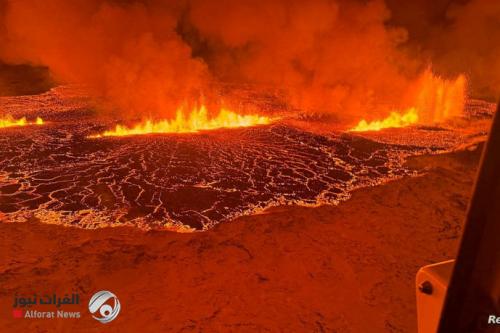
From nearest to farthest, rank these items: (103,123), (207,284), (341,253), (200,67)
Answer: (207,284) → (341,253) → (103,123) → (200,67)

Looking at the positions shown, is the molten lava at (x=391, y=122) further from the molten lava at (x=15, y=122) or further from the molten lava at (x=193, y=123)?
the molten lava at (x=15, y=122)

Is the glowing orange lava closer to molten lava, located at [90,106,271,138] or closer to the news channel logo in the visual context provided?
molten lava, located at [90,106,271,138]

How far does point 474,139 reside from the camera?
10.9 metres

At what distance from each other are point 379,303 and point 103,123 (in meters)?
12.0

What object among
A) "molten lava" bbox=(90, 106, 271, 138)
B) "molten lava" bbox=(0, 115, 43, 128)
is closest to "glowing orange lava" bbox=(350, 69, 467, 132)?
"molten lava" bbox=(90, 106, 271, 138)

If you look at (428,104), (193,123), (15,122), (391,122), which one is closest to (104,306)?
(193,123)

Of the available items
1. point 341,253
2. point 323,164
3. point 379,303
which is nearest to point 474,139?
point 323,164

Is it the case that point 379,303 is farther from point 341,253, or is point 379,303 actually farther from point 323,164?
point 323,164

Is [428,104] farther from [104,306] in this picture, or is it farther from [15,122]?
[15,122]

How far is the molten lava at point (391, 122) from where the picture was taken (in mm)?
12805

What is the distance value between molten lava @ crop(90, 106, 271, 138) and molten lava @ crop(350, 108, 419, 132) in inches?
145

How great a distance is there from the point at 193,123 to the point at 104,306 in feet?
32.3

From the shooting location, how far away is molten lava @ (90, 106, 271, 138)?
1196 cm

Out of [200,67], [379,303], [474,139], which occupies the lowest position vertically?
[379,303]
